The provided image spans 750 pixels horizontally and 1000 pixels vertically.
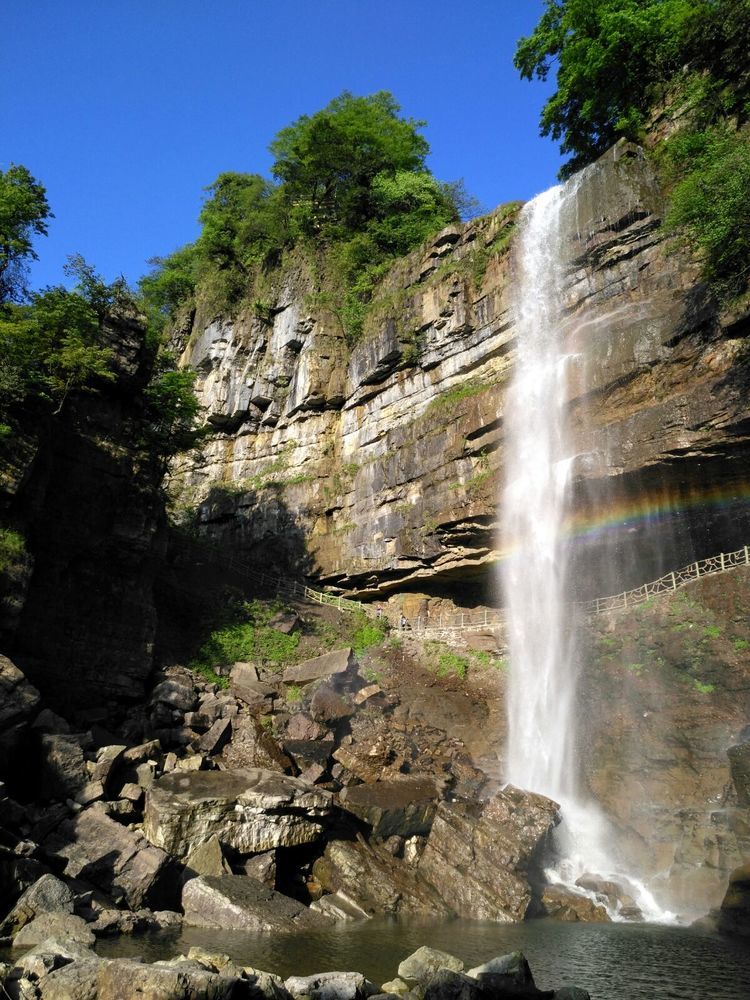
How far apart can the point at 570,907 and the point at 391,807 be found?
13.3ft

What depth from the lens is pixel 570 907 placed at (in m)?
12.1

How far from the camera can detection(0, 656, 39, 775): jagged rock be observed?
12.6 meters

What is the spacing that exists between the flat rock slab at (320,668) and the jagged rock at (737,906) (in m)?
11.7

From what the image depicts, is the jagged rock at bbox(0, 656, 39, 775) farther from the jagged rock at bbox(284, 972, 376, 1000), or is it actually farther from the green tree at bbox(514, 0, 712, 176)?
the green tree at bbox(514, 0, 712, 176)

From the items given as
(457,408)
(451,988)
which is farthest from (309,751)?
(457,408)

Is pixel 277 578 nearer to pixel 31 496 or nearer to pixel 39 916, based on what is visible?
pixel 31 496

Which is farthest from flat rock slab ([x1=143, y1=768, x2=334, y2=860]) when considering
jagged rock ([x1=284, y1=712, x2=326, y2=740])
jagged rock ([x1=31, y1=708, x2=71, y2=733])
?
jagged rock ([x1=284, y1=712, x2=326, y2=740])

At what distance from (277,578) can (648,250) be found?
67.1ft

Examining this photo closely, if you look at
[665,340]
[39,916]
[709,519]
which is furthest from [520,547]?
[39,916]

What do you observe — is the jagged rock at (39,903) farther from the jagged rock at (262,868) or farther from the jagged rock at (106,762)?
the jagged rock at (106,762)

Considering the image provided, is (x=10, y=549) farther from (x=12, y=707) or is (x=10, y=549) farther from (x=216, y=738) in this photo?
(x=216, y=738)

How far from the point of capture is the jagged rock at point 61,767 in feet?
40.6

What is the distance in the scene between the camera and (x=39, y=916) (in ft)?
28.2

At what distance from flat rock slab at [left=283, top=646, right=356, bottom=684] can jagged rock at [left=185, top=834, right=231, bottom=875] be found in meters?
8.14
